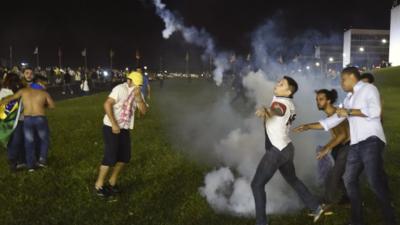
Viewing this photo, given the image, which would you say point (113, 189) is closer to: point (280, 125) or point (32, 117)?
point (32, 117)

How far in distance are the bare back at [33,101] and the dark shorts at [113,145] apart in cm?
220

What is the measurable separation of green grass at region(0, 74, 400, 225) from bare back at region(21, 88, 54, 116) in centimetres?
111

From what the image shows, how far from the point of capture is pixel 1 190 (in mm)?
7004

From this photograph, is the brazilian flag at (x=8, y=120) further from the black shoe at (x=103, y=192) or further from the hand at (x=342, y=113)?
the hand at (x=342, y=113)

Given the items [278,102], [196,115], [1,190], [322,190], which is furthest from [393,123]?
[1,190]

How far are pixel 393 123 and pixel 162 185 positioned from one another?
10.7 meters

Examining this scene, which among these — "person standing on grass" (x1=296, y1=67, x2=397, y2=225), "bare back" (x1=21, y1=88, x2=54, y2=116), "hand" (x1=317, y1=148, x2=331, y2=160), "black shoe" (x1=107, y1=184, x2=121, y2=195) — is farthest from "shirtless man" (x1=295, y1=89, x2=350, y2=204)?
"bare back" (x1=21, y1=88, x2=54, y2=116)

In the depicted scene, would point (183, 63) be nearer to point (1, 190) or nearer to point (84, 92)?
point (84, 92)

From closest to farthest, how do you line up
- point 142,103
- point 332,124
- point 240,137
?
point 332,124 < point 142,103 < point 240,137

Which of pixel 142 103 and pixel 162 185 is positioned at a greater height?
pixel 142 103

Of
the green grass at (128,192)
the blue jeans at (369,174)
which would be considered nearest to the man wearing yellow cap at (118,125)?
the green grass at (128,192)

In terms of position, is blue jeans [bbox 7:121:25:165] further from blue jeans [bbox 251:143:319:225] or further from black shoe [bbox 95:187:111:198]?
blue jeans [bbox 251:143:319:225]

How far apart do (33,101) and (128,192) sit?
2682mm

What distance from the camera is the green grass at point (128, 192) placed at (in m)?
5.77
